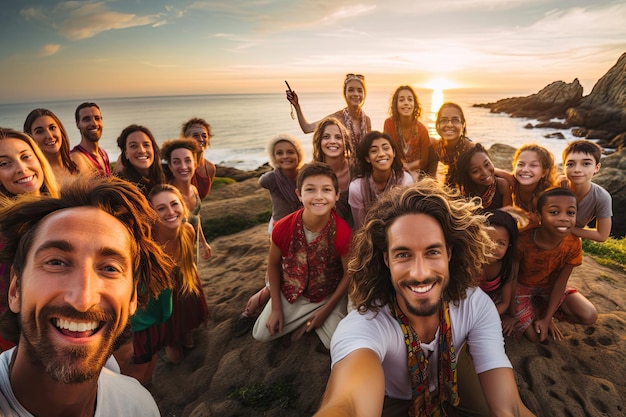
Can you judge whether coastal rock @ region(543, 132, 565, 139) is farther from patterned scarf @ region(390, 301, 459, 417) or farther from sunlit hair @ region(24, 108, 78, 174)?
sunlit hair @ region(24, 108, 78, 174)

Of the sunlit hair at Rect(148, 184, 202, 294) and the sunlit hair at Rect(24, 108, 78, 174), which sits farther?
the sunlit hair at Rect(24, 108, 78, 174)

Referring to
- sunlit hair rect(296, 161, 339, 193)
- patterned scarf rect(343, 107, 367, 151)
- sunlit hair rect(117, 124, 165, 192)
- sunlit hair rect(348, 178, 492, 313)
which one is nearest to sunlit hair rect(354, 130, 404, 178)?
sunlit hair rect(296, 161, 339, 193)

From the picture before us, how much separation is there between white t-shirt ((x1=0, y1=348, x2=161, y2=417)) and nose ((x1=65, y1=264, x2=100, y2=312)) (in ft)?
1.56

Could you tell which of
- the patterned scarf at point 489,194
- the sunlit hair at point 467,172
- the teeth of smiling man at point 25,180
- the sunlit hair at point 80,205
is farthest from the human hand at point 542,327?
the teeth of smiling man at point 25,180

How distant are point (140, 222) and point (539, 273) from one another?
3.87 meters

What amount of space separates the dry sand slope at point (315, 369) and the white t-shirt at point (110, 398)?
145cm

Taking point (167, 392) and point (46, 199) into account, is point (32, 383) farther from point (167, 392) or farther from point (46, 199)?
point (167, 392)

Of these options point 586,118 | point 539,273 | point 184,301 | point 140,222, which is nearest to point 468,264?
point 539,273

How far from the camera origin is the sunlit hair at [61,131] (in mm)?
4211

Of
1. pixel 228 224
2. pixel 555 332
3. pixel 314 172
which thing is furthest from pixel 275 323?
pixel 228 224

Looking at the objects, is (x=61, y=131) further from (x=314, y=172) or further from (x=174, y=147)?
(x=314, y=172)

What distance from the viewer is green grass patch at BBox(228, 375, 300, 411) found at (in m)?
3.26

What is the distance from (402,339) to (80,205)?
6.91 ft

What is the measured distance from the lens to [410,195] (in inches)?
95.6
